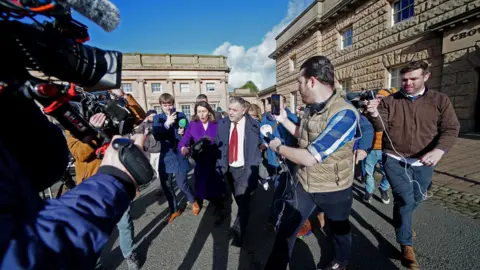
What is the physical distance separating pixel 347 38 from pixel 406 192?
13.0m

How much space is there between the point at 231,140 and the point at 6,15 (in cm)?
252

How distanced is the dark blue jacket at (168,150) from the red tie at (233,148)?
2.93 ft

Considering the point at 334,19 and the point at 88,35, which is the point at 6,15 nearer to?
the point at 88,35

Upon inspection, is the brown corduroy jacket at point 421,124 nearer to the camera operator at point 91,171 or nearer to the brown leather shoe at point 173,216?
the camera operator at point 91,171

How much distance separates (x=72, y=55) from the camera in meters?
0.75

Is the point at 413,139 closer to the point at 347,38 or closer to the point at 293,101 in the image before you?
the point at 347,38

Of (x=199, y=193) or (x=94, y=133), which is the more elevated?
(x=94, y=133)

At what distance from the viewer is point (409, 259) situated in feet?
7.07

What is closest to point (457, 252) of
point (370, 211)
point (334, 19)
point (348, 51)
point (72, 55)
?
point (370, 211)

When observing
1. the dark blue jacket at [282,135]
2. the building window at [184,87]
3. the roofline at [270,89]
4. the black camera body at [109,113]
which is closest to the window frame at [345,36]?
the roofline at [270,89]

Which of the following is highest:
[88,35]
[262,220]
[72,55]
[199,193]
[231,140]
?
[88,35]

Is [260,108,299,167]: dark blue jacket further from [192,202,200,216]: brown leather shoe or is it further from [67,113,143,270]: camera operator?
[67,113,143,270]: camera operator

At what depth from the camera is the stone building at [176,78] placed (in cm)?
2273

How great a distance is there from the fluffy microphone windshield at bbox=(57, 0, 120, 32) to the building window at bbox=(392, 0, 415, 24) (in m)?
12.1
